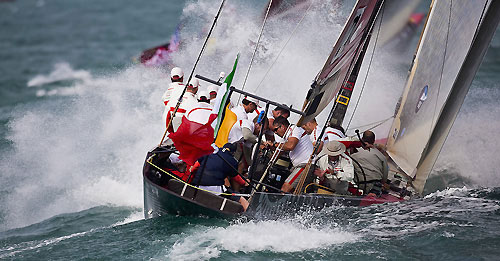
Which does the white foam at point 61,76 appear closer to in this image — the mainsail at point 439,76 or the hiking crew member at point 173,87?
the hiking crew member at point 173,87

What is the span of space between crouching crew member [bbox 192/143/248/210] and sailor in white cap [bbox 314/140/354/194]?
109 cm

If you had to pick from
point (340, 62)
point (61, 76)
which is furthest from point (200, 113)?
point (61, 76)

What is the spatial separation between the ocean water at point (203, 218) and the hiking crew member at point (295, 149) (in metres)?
0.59

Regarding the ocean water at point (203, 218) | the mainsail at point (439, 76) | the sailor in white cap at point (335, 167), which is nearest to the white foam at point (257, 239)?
the ocean water at point (203, 218)

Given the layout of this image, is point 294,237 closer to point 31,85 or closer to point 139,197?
point 139,197

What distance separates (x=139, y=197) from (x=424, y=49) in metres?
4.92

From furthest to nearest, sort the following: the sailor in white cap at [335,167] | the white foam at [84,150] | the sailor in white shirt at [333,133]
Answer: the white foam at [84,150] < the sailor in white shirt at [333,133] < the sailor in white cap at [335,167]

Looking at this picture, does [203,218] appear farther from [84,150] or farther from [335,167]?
[84,150]

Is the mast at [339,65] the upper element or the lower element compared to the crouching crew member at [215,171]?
upper

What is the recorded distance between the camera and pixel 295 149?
9.19m

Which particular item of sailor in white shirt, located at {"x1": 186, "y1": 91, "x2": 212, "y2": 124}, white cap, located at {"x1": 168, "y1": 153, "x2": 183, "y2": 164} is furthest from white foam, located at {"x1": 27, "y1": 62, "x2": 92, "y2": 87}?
sailor in white shirt, located at {"x1": 186, "y1": 91, "x2": 212, "y2": 124}

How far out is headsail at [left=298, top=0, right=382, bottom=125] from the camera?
8.90 meters

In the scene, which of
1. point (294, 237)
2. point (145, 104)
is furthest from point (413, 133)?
point (145, 104)

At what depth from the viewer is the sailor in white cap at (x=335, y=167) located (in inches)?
357
